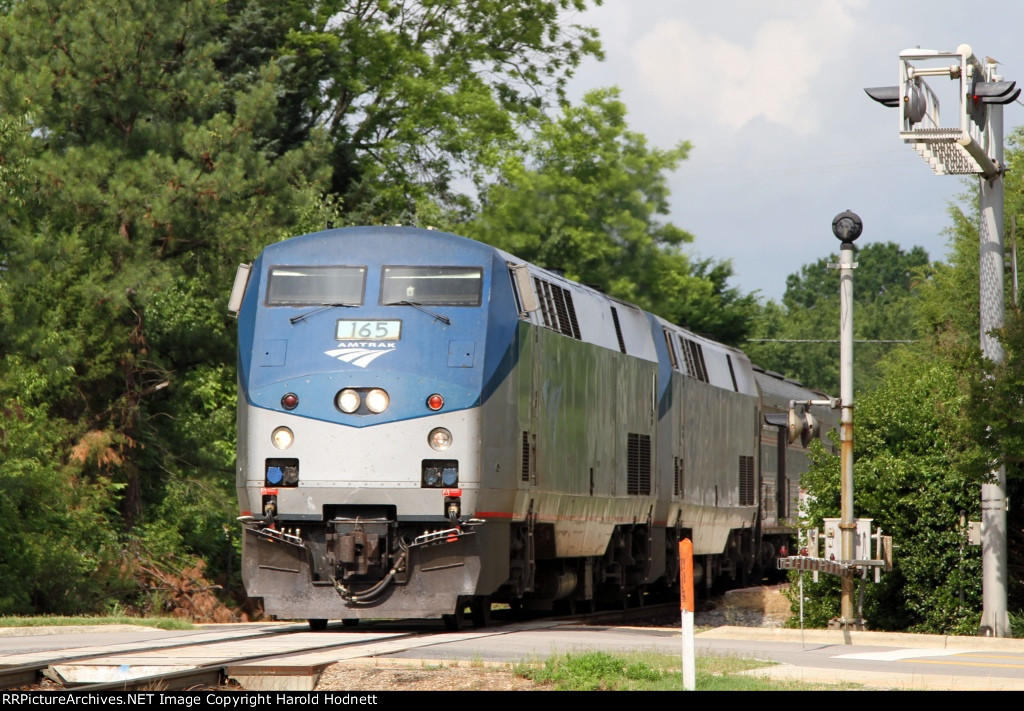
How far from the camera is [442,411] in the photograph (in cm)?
1559

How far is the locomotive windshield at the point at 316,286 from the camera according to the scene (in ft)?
53.3

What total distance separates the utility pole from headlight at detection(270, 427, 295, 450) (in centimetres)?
715

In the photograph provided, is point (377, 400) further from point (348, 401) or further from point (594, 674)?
point (594, 674)

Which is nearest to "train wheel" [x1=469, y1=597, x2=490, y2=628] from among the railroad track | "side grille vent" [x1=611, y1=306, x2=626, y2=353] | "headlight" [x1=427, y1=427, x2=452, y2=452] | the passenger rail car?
the passenger rail car

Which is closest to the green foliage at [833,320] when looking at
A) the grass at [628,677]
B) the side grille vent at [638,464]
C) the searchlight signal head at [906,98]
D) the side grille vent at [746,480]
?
the side grille vent at [746,480]

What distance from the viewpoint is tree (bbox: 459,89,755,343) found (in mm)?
45844

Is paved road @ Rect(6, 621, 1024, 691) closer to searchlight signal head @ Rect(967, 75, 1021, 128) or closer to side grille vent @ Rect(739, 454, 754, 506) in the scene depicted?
searchlight signal head @ Rect(967, 75, 1021, 128)

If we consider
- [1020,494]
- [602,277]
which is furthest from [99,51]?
[602,277]

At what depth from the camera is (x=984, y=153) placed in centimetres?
1798

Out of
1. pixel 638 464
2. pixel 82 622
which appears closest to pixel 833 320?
→ pixel 638 464

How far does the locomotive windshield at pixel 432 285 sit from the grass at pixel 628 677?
513cm

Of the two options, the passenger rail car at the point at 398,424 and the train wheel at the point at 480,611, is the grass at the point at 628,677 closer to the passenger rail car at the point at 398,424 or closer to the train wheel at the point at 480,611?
the passenger rail car at the point at 398,424

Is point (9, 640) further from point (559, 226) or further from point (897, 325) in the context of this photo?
point (897, 325)

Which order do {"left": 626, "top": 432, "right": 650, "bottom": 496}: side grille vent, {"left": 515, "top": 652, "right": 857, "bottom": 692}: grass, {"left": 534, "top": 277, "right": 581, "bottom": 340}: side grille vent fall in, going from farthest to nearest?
{"left": 626, "top": 432, "right": 650, "bottom": 496}: side grille vent → {"left": 534, "top": 277, "right": 581, "bottom": 340}: side grille vent → {"left": 515, "top": 652, "right": 857, "bottom": 692}: grass
